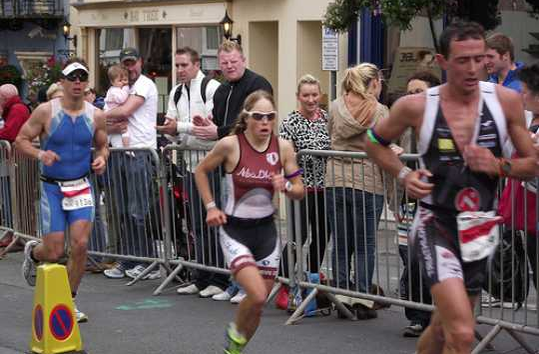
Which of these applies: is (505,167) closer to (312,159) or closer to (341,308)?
(312,159)

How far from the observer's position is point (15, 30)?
27.6m

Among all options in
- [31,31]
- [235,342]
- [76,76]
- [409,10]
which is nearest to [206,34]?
[31,31]

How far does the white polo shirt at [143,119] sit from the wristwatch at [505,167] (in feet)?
20.0

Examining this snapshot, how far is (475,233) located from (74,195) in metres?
4.01

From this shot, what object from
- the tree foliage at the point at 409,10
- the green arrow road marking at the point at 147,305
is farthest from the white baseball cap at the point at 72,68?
the tree foliage at the point at 409,10

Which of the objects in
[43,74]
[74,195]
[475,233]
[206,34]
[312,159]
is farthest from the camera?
[43,74]

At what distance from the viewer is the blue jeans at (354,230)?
348 inches

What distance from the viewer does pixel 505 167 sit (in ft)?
19.2

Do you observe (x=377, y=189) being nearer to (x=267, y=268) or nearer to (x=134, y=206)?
(x=267, y=268)

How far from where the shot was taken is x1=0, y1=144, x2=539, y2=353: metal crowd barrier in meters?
7.92

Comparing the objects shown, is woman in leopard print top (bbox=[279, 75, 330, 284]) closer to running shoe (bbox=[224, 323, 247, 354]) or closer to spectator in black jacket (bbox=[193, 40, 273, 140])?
spectator in black jacket (bbox=[193, 40, 273, 140])

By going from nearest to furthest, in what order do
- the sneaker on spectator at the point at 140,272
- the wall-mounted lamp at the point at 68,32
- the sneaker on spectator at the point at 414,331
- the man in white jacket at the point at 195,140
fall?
the sneaker on spectator at the point at 414,331, the man in white jacket at the point at 195,140, the sneaker on spectator at the point at 140,272, the wall-mounted lamp at the point at 68,32

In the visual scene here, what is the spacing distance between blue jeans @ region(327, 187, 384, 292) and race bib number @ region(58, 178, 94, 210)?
6.14 feet

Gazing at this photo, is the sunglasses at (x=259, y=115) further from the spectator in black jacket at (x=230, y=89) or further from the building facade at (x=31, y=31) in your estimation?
the building facade at (x=31, y=31)
